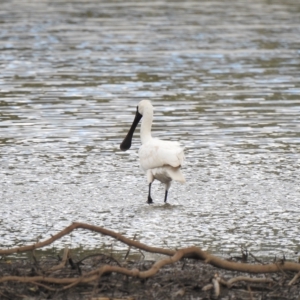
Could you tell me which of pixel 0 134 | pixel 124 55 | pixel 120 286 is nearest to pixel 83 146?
pixel 0 134

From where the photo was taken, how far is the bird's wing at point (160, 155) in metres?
10.1

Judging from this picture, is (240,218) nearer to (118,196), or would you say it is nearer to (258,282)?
(118,196)

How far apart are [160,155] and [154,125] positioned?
4.42 m

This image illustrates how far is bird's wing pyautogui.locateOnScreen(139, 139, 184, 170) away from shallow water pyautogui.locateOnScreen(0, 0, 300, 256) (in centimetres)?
36

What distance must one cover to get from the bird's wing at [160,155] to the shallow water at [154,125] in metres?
0.36

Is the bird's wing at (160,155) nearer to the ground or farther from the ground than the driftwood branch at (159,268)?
nearer to the ground

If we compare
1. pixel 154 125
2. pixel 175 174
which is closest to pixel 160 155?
pixel 175 174

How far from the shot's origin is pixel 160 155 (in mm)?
10297

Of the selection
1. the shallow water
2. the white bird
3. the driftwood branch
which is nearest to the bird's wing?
the white bird

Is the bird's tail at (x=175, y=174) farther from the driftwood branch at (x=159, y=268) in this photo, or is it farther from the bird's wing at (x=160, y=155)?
the driftwood branch at (x=159, y=268)

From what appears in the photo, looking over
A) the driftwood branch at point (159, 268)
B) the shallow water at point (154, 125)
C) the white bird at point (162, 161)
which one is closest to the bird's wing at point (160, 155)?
the white bird at point (162, 161)

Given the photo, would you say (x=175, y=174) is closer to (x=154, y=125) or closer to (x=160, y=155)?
(x=160, y=155)

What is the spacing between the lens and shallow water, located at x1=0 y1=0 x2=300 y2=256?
925cm

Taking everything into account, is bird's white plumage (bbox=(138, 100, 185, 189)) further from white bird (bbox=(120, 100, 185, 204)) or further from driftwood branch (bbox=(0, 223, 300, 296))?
driftwood branch (bbox=(0, 223, 300, 296))
